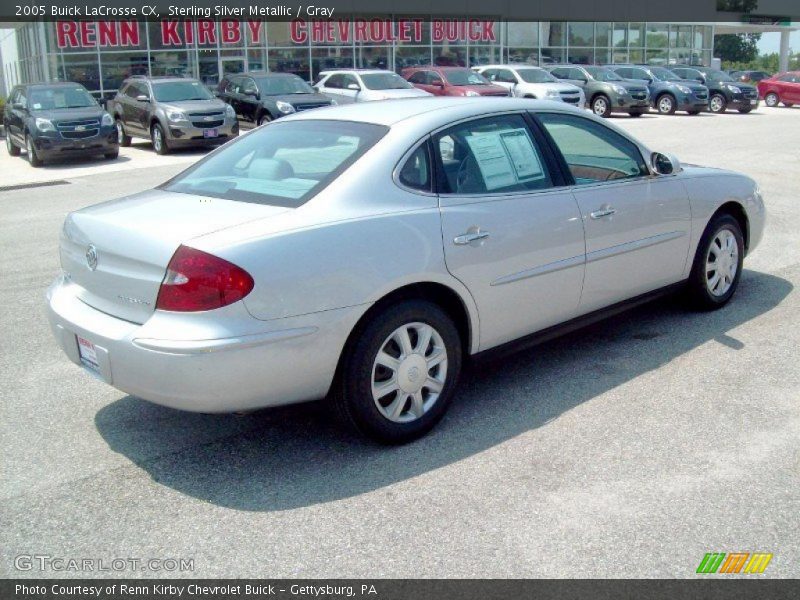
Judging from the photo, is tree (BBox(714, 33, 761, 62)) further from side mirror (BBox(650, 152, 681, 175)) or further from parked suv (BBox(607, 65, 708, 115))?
side mirror (BBox(650, 152, 681, 175))

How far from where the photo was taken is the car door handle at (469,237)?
14.6 ft

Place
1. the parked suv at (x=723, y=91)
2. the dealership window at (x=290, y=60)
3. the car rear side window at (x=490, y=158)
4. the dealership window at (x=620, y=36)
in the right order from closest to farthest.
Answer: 1. the car rear side window at (x=490, y=158)
2. the parked suv at (x=723, y=91)
3. the dealership window at (x=290, y=60)
4. the dealership window at (x=620, y=36)

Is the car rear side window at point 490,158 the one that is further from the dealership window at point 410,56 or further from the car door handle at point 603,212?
the dealership window at point 410,56

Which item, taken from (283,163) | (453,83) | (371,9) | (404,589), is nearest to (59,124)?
(453,83)

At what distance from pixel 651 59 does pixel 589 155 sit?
42.9 m

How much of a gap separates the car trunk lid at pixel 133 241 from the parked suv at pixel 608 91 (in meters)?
24.9

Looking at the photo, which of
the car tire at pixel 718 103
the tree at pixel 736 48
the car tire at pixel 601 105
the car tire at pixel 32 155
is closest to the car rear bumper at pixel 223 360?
the car tire at pixel 32 155

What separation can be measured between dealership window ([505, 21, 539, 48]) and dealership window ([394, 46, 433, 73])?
4.60m

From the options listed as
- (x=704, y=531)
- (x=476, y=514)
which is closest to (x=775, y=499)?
(x=704, y=531)

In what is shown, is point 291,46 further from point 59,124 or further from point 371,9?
point 59,124

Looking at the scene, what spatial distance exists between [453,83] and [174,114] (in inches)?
406

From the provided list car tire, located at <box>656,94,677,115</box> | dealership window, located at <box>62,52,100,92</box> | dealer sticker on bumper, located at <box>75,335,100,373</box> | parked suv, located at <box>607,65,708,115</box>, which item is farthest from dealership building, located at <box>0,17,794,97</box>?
dealer sticker on bumper, located at <box>75,335,100,373</box>

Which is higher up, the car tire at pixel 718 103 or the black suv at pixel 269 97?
the black suv at pixel 269 97

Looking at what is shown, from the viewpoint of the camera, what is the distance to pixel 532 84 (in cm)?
2738
